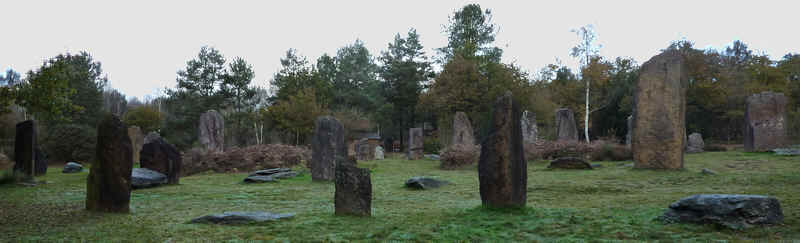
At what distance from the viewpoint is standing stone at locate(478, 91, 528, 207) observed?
648 centimetres

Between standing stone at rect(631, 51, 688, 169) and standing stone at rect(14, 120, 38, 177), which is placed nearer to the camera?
standing stone at rect(631, 51, 688, 169)

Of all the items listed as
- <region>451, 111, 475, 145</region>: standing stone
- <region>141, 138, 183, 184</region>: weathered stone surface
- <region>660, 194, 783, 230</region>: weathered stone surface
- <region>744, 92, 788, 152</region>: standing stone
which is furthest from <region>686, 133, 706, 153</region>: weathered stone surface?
<region>141, 138, 183, 184</region>: weathered stone surface

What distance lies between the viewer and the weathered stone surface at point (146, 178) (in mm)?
11125

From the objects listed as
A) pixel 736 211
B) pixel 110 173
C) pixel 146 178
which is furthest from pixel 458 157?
pixel 736 211

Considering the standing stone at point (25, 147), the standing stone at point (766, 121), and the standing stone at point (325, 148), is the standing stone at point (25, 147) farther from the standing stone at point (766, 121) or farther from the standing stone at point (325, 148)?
the standing stone at point (766, 121)

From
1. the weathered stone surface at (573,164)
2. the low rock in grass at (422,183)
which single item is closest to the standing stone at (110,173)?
the low rock in grass at (422,183)

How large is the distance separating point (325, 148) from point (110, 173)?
23.8 feet

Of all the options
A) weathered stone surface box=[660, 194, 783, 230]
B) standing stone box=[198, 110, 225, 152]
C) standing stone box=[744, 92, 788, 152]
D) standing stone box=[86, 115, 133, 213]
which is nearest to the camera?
weathered stone surface box=[660, 194, 783, 230]

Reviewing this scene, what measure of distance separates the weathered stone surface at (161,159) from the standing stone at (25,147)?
132 inches

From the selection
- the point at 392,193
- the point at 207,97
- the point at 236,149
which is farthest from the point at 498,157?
the point at 207,97

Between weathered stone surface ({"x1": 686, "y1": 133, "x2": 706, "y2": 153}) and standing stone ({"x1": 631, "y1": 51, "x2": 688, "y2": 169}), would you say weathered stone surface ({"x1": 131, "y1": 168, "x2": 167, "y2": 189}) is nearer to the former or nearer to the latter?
standing stone ({"x1": 631, "y1": 51, "x2": 688, "y2": 169})

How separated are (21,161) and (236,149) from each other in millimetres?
7224

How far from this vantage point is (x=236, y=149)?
19.4 meters

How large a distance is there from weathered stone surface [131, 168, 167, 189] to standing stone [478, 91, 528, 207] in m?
8.56
